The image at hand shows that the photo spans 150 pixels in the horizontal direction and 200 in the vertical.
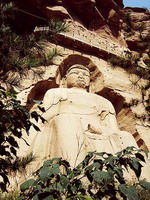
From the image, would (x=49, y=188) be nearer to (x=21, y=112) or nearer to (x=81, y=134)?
(x=21, y=112)

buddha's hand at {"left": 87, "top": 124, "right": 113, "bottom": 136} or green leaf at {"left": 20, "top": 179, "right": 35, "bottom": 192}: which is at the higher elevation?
green leaf at {"left": 20, "top": 179, "right": 35, "bottom": 192}

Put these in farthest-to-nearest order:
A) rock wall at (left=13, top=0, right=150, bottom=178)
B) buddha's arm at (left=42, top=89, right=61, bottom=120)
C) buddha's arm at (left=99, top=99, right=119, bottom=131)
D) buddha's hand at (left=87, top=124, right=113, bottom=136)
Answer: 1. rock wall at (left=13, top=0, right=150, bottom=178)
2. buddha's arm at (left=99, top=99, right=119, bottom=131)
3. buddha's arm at (left=42, top=89, right=61, bottom=120)
4. buddha's hand at (left=87, top=124, right=113, bottom=136)

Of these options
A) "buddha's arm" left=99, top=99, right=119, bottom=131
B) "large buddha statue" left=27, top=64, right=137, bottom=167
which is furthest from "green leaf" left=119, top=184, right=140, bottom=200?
"buddha's arm" left=99, top=99, right=119, bottom=131

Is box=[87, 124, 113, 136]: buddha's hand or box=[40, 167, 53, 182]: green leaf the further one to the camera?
box=[87, 124, 113, 136]: buddha's hand

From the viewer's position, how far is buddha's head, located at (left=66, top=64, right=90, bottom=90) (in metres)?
6.21

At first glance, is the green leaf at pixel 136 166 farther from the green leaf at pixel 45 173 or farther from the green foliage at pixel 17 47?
the green foliage at pixel 17 47

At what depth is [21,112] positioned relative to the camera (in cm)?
206

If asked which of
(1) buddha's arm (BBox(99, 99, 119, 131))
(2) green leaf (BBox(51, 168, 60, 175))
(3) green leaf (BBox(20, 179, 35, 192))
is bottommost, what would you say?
(1) buddha's arm (BBox(99, 99, 119, 131))

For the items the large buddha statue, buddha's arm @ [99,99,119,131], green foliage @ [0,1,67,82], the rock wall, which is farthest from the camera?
the rock wall

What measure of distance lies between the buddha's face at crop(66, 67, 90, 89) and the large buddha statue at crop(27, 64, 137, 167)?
0.02 metres

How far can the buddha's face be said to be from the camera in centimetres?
620

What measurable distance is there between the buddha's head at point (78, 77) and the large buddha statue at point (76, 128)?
0.02 m

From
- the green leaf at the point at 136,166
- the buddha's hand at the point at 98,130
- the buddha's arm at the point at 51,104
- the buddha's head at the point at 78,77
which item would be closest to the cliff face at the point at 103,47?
the buddha's head at the point at 78,77

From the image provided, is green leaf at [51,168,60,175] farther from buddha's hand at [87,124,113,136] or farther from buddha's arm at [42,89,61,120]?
buddha's arm at [42,89,61,120]
